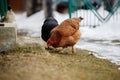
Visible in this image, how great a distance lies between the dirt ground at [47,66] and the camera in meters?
6.27

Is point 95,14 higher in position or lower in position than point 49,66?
higher

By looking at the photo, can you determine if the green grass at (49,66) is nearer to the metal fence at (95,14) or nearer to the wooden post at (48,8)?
the metal fence at (95,14)

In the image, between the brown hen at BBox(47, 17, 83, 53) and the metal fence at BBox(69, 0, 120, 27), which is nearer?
the brown hen at BBox(47, 17, 83, 53)

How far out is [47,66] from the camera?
683 cm

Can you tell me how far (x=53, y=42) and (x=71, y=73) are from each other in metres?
2.20

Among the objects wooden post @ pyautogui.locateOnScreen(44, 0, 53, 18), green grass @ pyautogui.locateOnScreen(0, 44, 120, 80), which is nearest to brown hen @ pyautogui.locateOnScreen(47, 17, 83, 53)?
green grass @ pyautogui.locateOnScreen(0, 44, 120, 80)

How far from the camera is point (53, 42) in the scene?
8703 mm

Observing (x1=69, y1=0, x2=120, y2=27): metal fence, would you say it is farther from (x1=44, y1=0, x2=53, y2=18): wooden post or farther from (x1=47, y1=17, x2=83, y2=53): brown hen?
(x1=47, y1=17, x2=83, y2=53): brown hen

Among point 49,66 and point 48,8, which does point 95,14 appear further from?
point 49,66

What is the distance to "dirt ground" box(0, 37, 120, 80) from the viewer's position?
6270mm

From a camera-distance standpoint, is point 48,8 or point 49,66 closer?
point 49,66

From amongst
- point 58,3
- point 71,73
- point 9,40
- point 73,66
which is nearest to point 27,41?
point 9,40

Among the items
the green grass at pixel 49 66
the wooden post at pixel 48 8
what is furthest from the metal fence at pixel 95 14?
the green grass at pixel 49 66

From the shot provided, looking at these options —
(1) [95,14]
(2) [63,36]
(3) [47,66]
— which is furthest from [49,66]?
(1) [95,14]
